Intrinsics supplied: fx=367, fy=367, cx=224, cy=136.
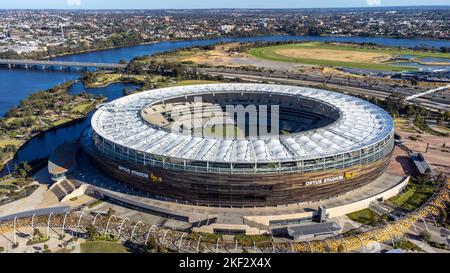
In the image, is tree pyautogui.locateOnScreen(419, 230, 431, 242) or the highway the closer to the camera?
tree pyautogui.locateOnScreen(419, 230, 431, 242)

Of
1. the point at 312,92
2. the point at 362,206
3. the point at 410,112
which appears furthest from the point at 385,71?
the point at 362,206

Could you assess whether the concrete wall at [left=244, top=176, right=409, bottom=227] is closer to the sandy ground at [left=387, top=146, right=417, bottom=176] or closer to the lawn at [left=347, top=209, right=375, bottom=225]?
the lawn at [left=347, top=209, right=375, bottom=225]

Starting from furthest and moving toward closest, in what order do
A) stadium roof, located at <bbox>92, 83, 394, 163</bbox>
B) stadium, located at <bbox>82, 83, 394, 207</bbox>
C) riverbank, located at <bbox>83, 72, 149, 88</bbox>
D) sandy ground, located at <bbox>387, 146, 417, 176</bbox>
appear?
riverbank, located at <bbox>83, 72, 149, 88</bbox> → sandy ground, located at <bbox>387, 146, 417, 176</bbox> → stadium roof, located at <bbox>92, 83, 394, 163</bbox> → stadium, located at <bbox>82, 83, 394, 207</bbox>

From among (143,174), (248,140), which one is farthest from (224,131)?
(143,174)

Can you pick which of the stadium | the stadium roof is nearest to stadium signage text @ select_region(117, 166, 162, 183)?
the stadium

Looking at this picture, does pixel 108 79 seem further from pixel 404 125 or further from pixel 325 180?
pixel 325 180

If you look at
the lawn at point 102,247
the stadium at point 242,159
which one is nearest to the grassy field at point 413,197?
the stadium at point 242,159
